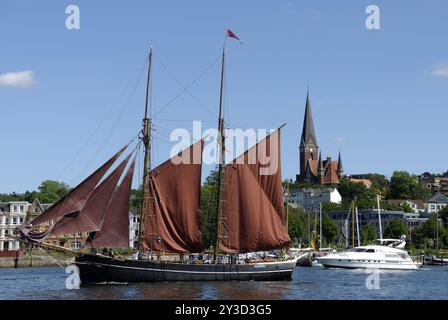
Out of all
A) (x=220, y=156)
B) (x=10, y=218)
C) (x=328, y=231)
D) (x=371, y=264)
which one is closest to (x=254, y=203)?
(x=220, y=156)

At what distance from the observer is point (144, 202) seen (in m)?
59.9

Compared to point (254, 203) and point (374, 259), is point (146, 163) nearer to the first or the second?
point (254, 203)

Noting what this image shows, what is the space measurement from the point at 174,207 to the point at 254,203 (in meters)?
6.84

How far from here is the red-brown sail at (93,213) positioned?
176 ft

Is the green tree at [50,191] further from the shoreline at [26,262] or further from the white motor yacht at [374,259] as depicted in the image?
the white motor yacht at [374,259]

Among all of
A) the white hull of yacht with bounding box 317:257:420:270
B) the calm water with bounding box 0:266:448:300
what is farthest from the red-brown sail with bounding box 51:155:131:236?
A: the white hull of yacht with bounding box 317:257:420:270

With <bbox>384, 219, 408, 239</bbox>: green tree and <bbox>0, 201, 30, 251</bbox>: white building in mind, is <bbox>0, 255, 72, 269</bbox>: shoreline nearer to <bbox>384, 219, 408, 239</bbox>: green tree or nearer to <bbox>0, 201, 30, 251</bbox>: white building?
<bbox>0, 201, 30, 251</bbox>: white building

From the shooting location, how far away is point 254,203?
199ft

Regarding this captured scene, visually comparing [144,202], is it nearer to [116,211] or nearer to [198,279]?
[116,211]

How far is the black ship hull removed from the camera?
187ft

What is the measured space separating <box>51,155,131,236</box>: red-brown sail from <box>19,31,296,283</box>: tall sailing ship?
7cm
